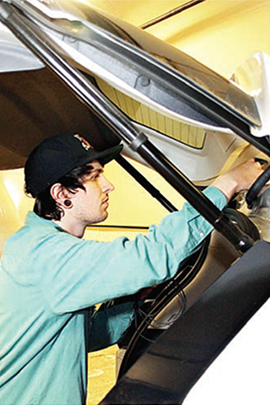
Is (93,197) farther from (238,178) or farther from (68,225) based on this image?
(238,178)

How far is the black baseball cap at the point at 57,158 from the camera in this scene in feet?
4.64

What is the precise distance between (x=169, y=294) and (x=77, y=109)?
749mm

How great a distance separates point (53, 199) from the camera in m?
1.49

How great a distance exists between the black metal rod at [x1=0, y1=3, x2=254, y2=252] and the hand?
0.15m

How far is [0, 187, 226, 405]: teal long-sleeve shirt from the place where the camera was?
3.39 ft

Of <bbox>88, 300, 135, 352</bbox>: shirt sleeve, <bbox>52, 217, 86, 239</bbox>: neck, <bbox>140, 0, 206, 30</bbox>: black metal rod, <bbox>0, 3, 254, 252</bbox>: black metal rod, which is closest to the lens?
<bbox>0, 3, 254, 252</bbox>: black metal rod

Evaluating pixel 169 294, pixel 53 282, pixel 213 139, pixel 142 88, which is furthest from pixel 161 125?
pixel 53 282

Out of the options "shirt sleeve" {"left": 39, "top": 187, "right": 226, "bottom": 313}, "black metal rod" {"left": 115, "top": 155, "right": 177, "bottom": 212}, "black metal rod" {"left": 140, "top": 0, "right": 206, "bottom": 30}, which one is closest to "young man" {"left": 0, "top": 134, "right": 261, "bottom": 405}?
"shirt sleeve" {"left": 39, "top": 187, "right": 226, "bottom": 313}

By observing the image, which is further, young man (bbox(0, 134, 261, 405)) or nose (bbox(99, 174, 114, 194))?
nose (bbox(99, 174, 114, 194))

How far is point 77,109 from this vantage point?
5.39ft

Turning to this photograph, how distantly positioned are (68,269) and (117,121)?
1.28 feet

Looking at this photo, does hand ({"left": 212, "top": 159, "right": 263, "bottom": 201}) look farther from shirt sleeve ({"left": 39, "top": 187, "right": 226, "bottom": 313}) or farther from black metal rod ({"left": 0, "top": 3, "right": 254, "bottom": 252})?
black metal rod ({"left": 0, "top": 3, "right": 254, "bottom": 252})

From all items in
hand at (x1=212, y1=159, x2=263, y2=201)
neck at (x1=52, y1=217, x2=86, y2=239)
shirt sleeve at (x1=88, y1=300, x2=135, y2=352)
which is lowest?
shirt sleeve at (x1=88, y1=300, x2=135, y2=352)

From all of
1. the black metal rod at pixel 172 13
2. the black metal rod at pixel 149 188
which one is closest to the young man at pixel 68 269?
the black metal rod at pixel 149 188
